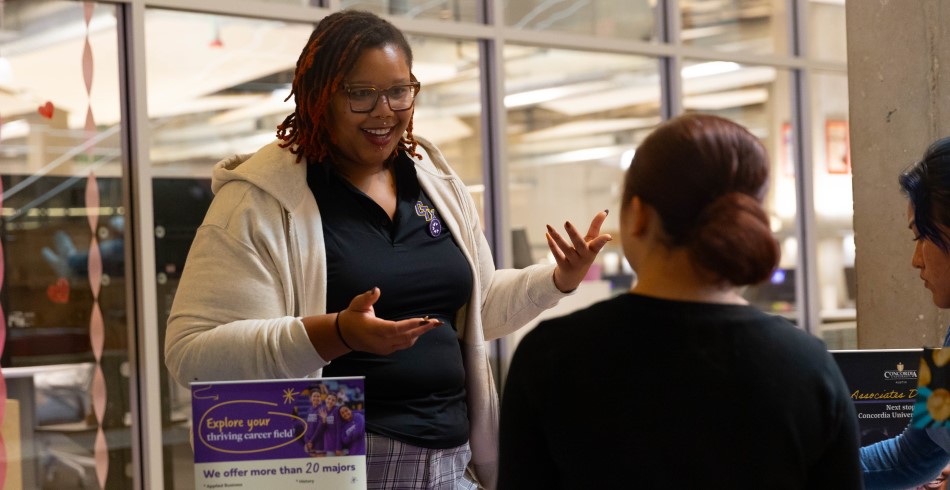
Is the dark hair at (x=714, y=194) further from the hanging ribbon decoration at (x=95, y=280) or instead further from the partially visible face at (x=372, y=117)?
the hanging ribbon decoration at (x=95, y=280)

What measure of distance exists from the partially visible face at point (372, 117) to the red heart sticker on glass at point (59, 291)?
309 cm

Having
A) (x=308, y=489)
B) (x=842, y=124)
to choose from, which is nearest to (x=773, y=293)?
(x=842, y=124)

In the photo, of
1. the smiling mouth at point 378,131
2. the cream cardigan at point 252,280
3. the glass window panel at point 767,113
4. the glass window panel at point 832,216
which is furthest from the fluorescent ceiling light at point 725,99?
the cream cardigan at point 252,280

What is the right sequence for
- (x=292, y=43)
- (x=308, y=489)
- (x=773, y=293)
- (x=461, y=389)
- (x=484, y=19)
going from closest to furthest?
(x=308, y=489) → (x=461, y=389) → (x=292, y=43) → (x=484, y=19) → (x=773, y=293)

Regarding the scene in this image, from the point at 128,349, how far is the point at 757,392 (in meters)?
4.11

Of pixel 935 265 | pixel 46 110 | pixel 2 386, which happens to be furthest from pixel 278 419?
pixel 46 110

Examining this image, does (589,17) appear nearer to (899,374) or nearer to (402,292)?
(899,374)

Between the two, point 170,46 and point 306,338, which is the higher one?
point 170,46

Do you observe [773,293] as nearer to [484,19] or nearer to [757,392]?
[484,19]

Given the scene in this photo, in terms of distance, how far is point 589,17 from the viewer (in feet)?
22.5

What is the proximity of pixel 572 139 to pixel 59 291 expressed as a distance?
3246 mm

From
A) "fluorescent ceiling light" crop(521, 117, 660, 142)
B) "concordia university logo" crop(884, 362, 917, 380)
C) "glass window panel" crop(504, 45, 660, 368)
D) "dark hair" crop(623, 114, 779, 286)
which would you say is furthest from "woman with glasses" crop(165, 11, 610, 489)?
"fluorescent ceiling light" crop(521, 117, 660, 142)

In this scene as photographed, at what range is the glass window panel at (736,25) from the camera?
7371mm

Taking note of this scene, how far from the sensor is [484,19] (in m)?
6.41
